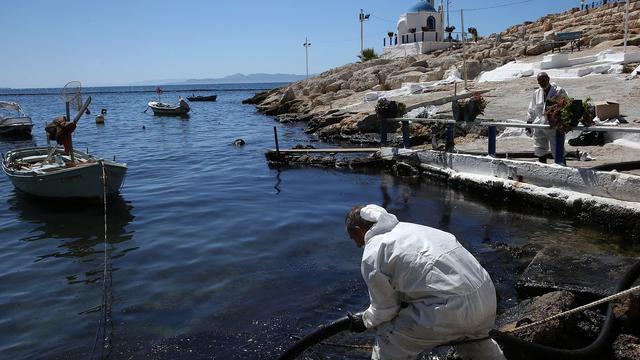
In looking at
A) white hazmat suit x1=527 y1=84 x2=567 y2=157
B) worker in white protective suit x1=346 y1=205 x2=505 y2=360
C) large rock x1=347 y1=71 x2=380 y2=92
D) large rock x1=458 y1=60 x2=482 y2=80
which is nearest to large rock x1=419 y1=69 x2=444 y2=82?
large rock x1=458 y1=60 x2=482 y2=80

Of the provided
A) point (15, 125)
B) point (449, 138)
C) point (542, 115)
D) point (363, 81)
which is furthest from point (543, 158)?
point (15, 125)

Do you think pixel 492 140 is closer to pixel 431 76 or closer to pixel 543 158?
pixel 543 158

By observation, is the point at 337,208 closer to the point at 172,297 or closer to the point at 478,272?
the point at 172,297

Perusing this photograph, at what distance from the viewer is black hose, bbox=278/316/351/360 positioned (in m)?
4.37

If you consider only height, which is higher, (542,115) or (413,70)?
(413,70)

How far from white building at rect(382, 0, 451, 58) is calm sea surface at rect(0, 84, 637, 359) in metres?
48.8

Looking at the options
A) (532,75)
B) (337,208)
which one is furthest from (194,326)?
→ (532,75)

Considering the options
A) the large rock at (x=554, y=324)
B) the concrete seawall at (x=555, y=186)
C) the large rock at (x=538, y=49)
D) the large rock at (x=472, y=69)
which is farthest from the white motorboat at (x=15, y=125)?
the large rock at (x=554, y=324)

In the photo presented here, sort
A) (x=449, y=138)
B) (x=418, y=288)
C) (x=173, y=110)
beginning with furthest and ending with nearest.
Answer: (x=173, y=110) → (x=449, y=138) → (x=418, y=288)

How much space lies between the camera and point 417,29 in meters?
65.2

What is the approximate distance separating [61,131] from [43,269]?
5074 mm

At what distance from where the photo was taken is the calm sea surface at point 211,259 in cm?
719

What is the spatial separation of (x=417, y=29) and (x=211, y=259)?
60330 millimetres

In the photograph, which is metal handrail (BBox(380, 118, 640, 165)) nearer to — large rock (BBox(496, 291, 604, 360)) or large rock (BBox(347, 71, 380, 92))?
large rock (BBox(496, 291, 604, 360))
